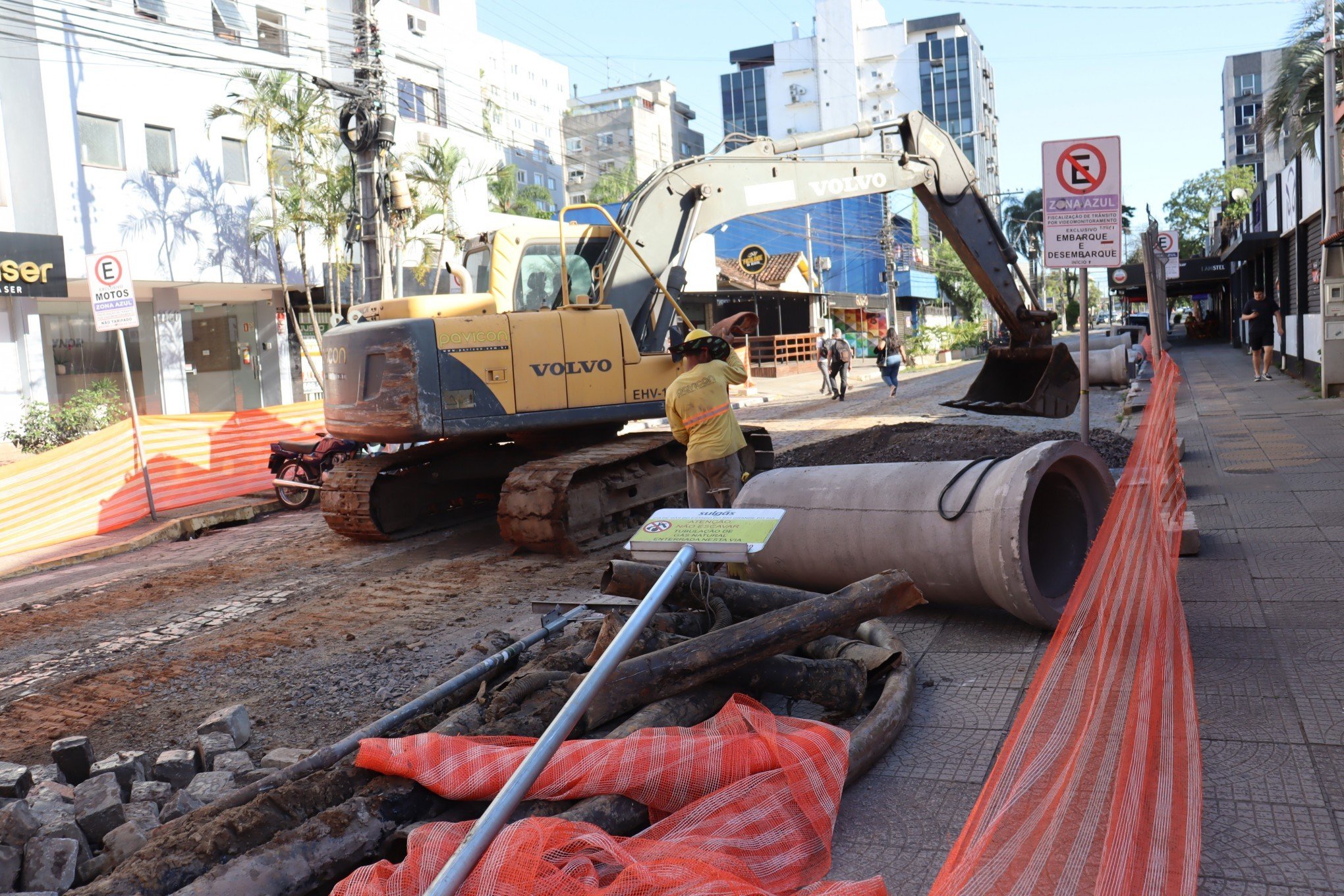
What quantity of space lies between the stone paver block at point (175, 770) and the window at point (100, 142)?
20.1m

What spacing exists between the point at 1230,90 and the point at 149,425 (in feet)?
380

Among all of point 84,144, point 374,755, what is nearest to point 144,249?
point 84,144

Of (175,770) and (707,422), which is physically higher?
(707,422)

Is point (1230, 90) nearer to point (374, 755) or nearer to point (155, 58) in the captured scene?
point (155, 58)

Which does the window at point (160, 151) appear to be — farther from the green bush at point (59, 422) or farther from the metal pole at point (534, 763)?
the metal pole at point (534, 763)

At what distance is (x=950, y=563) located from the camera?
19.6 feet

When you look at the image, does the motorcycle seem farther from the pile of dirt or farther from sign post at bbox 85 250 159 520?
the pile of dirt

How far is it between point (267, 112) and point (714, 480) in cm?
2048

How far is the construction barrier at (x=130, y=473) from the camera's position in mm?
12828

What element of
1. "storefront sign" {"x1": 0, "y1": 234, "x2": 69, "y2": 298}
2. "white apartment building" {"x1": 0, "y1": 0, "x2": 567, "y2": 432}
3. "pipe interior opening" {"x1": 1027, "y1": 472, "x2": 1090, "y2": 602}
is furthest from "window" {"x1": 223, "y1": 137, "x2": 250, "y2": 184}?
"pipe interior opening" {"x1": 1027, "y1": 472, "x2": 1090, "y2": 602}

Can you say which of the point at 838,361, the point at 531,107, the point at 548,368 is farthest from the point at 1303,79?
the point at 531,107

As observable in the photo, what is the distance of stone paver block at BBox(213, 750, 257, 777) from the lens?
477 cm

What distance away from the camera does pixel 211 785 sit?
14.9 ft

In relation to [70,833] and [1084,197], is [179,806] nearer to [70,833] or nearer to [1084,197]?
[70,833]
